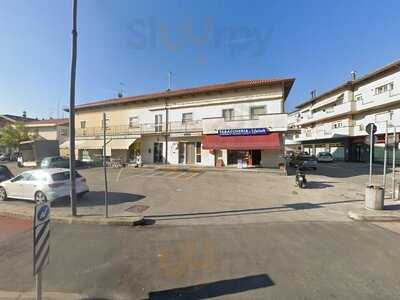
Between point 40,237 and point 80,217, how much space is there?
4.79 meters

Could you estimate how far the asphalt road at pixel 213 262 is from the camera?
11.4ft

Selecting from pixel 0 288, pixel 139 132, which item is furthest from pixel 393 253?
pixel 139 132

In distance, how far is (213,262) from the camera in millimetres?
4336

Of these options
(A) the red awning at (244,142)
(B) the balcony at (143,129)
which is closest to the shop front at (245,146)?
(A) the red awning at (244,142)

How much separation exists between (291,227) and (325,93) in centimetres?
4149

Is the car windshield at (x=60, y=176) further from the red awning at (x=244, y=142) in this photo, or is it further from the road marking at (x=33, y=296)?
the red awning at (x=244, y=142)

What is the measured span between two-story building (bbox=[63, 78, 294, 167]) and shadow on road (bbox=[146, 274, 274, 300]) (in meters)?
15.3

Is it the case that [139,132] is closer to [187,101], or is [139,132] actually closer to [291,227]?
[187,101]

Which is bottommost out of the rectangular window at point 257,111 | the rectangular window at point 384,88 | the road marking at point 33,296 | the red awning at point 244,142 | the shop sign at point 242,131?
the road marking at point 33,296

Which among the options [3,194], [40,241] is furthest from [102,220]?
[3,194]

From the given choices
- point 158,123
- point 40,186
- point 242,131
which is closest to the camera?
point 40,186

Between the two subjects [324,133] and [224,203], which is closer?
[224,203]

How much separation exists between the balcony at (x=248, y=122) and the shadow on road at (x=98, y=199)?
12.2m

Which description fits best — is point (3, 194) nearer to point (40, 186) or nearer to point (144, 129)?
point (40, 186)
